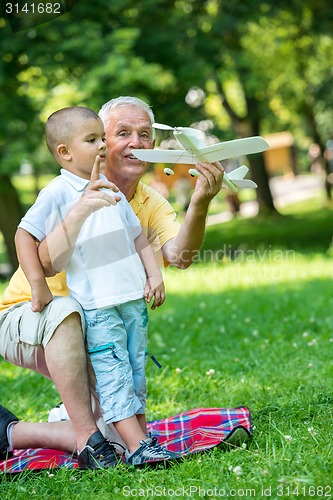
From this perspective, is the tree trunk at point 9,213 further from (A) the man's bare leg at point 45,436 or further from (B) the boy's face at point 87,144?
(B) the boy's face at point 87,144

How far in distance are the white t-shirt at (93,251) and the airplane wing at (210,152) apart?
228 mm

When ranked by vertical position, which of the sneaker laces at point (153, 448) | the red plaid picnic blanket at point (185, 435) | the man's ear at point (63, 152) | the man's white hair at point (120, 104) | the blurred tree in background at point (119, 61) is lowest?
the red plaid picnic blanket at point (185, 435)

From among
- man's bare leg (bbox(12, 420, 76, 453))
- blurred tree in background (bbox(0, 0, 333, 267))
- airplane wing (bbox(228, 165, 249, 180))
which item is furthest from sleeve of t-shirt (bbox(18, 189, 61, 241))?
blurred tree in background (bbox(0, 0, 333, 267))

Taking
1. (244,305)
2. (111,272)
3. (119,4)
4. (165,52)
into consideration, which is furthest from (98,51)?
(111,272)

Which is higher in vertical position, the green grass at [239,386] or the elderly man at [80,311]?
the elderly man at [80,311]

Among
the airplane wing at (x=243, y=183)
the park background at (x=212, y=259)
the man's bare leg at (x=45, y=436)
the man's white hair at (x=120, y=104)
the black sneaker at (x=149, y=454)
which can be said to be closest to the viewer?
the park background at (x=212, y=259)

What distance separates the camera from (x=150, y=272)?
11.7 feet

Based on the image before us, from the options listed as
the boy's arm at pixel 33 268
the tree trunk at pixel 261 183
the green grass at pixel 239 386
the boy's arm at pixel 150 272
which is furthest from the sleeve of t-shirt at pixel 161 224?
the tree trunk at pixel 261 183

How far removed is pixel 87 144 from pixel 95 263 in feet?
1.64

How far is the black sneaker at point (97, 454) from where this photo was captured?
3178mm

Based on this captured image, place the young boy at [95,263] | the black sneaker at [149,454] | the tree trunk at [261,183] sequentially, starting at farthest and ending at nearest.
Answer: the tree trunk at [261,183] → the young boy at [95,263] → the black sneaker at [149,454]

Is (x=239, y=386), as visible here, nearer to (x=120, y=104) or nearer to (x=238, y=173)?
(x=238, y=173)

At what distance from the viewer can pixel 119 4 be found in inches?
426

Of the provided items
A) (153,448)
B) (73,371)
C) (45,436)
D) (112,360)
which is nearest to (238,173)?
(112,360)
